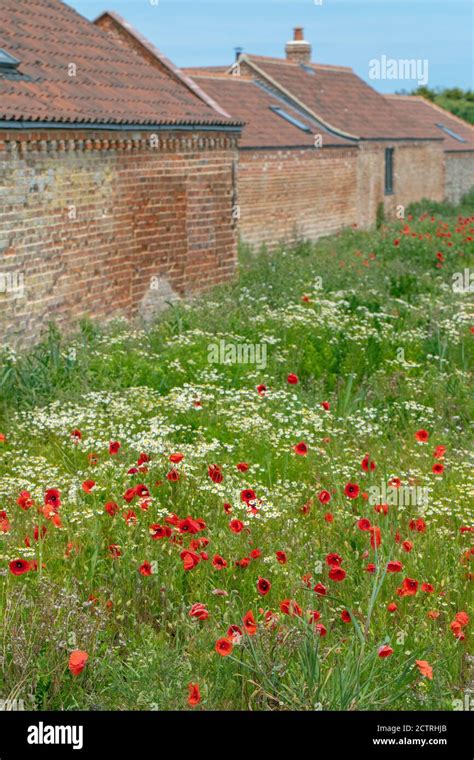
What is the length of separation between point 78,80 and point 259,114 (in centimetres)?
1286

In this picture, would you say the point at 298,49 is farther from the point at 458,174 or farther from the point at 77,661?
the point at 77,661

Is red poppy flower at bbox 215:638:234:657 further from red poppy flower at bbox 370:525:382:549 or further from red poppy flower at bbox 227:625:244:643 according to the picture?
red poppy flower at bbox 370:525:382:549

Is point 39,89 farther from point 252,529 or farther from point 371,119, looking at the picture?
point 371,119

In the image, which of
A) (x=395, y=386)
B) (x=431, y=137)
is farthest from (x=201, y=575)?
(x=431, y=137)

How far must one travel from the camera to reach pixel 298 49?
35.2 m

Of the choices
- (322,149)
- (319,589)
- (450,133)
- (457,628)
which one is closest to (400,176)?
(322,149)

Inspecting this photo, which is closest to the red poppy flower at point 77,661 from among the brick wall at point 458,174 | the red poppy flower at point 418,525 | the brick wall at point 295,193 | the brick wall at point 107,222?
the red poppy flower at point 418,525

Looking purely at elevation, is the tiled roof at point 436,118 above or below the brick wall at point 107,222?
above

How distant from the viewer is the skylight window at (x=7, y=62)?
40.4 feet

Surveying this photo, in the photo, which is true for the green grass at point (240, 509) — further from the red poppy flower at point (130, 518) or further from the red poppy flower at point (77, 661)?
the red poppy flower at point (77, 661)

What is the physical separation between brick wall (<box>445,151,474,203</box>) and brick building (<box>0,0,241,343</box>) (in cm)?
2459

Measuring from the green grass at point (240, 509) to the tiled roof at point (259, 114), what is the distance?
→ 12092 millimetres

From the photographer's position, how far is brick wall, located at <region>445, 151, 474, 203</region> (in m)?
40.4

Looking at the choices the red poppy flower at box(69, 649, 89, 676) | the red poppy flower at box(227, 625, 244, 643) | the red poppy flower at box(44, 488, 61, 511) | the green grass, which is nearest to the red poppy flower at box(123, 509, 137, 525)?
the green grass
